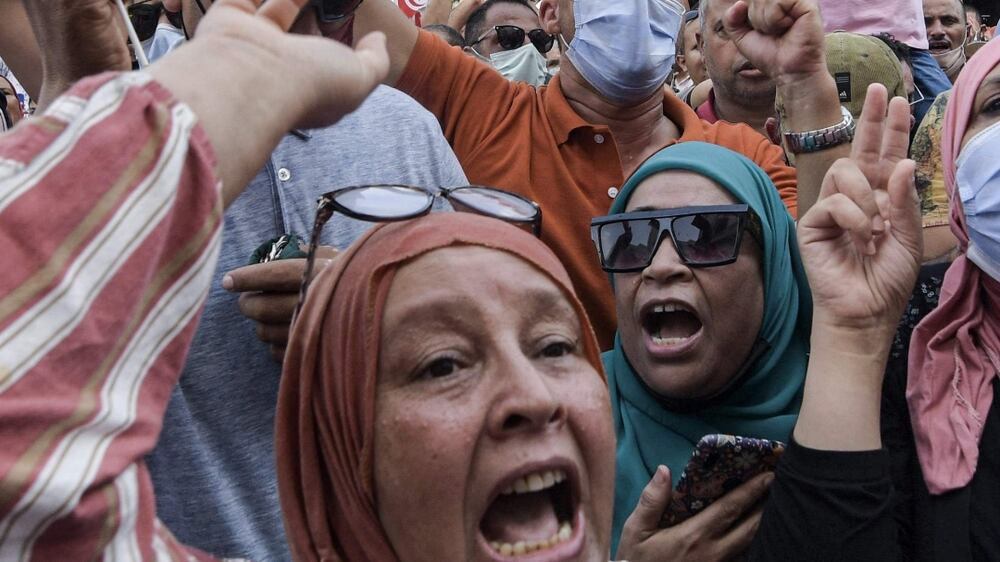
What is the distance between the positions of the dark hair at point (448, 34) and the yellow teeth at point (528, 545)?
4.67m

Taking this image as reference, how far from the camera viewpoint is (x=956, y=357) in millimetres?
2631

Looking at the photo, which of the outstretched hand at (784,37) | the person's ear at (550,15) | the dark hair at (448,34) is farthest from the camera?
the dark hair at (448,34)

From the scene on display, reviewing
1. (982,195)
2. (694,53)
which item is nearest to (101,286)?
(982,195)

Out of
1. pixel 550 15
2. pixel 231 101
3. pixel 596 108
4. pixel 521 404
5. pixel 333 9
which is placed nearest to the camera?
pixel 231 101

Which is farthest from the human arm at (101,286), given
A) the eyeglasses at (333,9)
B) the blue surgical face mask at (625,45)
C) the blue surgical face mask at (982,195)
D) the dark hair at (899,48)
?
the dark hair at (899,48)

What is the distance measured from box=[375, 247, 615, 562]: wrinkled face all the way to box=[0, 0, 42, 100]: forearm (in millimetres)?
1383

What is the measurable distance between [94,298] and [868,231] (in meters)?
1.87

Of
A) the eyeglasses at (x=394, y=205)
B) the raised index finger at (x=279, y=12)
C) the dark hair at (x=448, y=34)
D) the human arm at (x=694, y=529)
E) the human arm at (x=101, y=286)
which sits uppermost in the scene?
the raised index finger at (x=279, y=12)

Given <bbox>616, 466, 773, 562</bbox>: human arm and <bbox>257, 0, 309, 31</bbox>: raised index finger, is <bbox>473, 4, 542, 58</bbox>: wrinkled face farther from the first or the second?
<bbox>257, 0, 309, 31</bbox>: raised index finger

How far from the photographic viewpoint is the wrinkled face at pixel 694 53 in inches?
241

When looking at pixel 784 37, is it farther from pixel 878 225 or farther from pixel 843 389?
pixel 843 389

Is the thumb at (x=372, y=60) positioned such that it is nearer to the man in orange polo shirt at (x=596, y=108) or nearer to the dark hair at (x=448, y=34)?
the man in orange polo shirt at (x=596, y=108)

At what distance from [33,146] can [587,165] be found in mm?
2705

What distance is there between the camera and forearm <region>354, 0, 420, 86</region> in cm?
336
